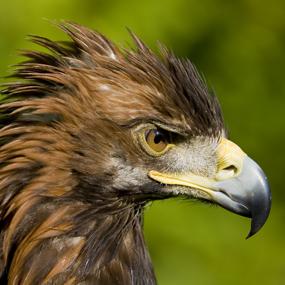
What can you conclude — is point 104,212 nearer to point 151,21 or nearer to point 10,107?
point 10,107

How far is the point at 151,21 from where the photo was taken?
6039 millimetres

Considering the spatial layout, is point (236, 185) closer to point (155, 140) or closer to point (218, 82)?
point (155, 140)

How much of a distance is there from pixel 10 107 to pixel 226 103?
251 centimetres

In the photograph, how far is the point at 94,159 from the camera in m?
3.92

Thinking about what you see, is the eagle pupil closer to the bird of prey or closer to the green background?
the bird of prey

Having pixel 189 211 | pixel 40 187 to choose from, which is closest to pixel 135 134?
pixel 40 187

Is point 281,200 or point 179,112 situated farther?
point 281,200

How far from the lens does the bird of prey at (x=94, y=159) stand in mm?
3855

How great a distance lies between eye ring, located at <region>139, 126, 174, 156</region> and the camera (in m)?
3.92

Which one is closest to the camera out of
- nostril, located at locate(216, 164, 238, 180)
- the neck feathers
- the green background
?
the neck feathers

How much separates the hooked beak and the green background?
1874 millimetres

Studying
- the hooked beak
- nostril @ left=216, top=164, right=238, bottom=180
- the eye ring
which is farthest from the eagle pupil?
nostril @ left=216, top=164, right=238, bottom=180

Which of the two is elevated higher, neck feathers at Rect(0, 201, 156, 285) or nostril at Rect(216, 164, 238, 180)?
neck feathers at Rect(0, 201, 156, 285)

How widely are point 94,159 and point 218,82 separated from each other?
93.6 inches
